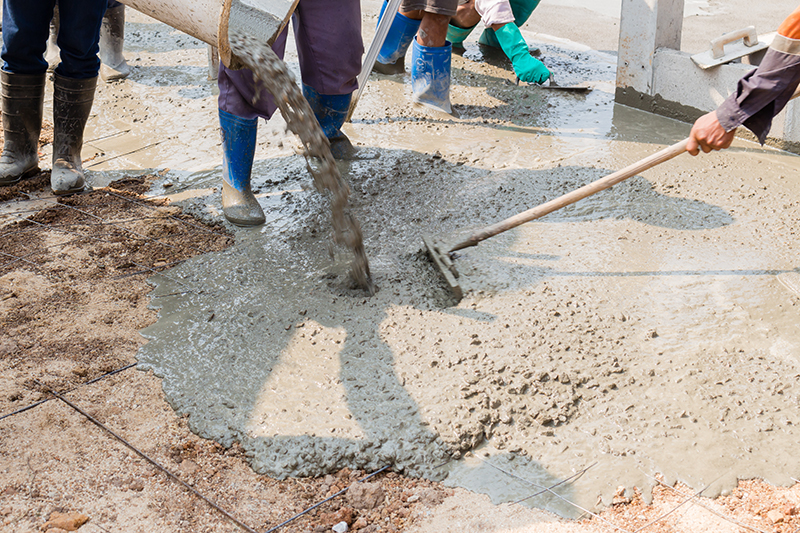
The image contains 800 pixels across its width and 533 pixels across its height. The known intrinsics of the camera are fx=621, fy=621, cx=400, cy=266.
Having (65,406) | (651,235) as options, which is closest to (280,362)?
(65,406)

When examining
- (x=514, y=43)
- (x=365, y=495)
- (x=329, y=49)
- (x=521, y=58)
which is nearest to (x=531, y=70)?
(x=521, y=58)

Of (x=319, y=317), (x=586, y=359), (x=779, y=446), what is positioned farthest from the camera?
(x=319, y=317)

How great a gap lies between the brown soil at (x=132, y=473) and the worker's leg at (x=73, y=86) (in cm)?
98

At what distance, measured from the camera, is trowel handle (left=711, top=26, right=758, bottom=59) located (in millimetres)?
3463

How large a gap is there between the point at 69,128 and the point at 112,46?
1.85 metres

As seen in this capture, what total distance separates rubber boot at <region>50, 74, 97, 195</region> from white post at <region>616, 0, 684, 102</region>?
321 centimetres

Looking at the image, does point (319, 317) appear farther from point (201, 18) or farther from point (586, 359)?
point (201, 18)

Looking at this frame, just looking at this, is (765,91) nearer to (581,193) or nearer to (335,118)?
(581,193)

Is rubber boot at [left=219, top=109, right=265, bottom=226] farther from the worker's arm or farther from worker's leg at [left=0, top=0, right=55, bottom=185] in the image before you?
the worker's arm

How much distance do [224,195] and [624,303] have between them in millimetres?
1859

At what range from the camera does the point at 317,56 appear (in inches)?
118

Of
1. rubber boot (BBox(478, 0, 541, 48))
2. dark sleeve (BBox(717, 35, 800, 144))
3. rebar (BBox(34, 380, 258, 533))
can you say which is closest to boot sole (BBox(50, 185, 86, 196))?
rebar (BBox(34, 380, 258, 533))

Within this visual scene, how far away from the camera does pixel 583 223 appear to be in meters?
2.83

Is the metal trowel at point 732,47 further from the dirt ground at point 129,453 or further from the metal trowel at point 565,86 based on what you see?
the dirt ground at point 129,453
